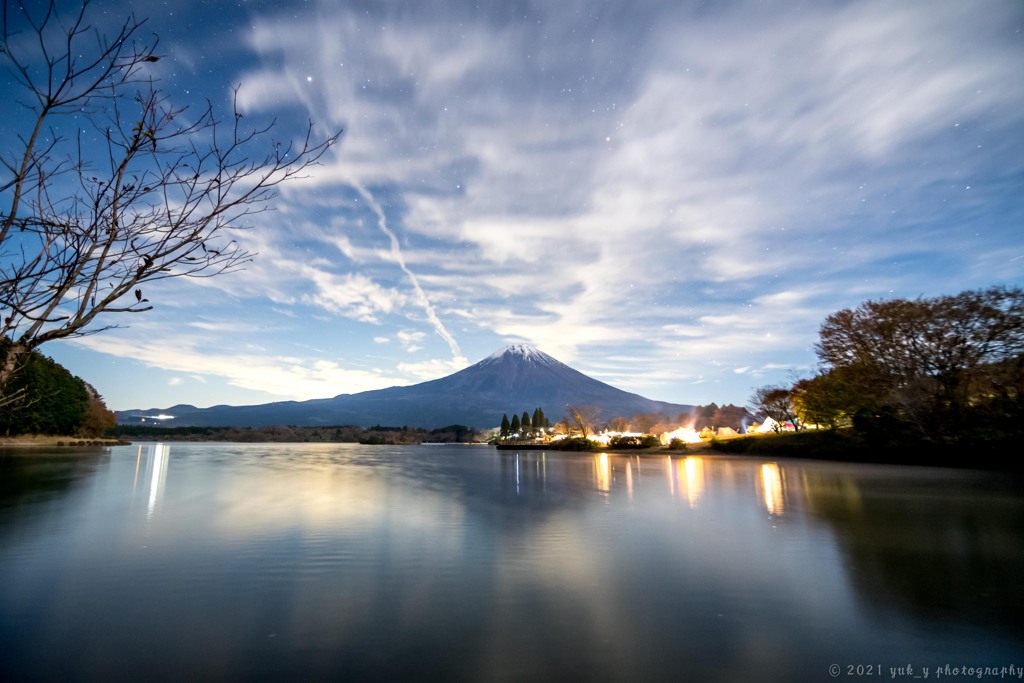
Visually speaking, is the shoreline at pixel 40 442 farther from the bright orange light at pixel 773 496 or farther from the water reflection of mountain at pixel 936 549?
the water reflection of mountain at pixel 936 549

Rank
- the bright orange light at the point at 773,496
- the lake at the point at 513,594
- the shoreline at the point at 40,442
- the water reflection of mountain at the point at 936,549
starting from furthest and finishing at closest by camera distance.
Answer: the shoreline at the point at 40,442 → the bright orange light at the point at 773,496 → the water reflection of mountain at the point at 936,549 → the lake at the point at 513,594

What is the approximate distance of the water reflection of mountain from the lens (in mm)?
4734

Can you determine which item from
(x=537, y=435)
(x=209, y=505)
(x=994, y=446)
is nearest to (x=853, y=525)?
(x=209, y=505)

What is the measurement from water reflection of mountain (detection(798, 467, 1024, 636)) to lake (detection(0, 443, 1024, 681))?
0.05m

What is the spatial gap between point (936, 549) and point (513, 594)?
21.9 ft

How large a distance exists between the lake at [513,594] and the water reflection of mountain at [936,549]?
5 centimetres

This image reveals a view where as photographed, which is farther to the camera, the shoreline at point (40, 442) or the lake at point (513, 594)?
the shoreline at point (40, 442)

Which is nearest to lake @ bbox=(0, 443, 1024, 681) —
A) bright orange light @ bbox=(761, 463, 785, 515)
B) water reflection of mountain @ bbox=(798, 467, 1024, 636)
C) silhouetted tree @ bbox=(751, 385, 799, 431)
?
water reflection of mountain @ bbox=(798, 467, 1024, 636)

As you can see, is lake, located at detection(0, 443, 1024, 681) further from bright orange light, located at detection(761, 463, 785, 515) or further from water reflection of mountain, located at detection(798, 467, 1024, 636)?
bright orange light, located at detection(761, 463, 785, 515)

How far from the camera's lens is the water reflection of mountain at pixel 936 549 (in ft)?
15.5

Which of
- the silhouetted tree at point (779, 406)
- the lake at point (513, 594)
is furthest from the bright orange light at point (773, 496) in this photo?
the silhouetted tree at point (779, 406)

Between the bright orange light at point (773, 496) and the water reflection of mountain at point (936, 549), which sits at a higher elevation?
the water reflection of mountain at point (936, 549)

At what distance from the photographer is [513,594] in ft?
16.9

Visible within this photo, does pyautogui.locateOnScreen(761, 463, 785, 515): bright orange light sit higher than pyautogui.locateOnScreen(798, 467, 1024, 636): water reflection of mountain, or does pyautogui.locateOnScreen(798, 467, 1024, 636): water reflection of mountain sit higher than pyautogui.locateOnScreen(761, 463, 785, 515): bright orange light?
pyautogui.locateOnScreen(798, 467, 1024, 636): water reflection of mountain
